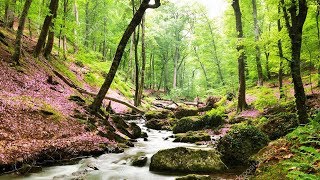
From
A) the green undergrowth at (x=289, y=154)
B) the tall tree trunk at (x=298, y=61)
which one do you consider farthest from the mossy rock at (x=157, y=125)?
the green undergrowth at (x=289, y=154)

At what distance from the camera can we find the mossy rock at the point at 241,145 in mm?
9859

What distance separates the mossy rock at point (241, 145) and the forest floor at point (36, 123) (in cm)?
482

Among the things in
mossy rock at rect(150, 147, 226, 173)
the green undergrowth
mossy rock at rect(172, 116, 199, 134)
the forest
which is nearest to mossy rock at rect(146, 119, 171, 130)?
the forest

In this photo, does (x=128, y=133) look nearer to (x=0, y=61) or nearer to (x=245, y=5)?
(x=0, y=61)

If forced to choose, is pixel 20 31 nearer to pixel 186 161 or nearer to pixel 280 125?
pixel 186 161

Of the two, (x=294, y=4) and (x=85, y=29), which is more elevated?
(x=85, y=29)

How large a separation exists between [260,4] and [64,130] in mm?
30314

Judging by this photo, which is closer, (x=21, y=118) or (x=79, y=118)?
(x=21, y=118)

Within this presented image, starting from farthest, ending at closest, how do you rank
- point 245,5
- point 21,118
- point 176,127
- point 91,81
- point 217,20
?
point 217,20
point 245,5
point 91,81
point 176,127
point 21,118

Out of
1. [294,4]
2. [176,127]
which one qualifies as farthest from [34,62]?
[294,4]

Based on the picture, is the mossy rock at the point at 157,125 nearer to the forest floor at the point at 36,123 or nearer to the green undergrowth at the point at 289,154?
the forest floor at the point at 36,123

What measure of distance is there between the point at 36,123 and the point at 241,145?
757cm

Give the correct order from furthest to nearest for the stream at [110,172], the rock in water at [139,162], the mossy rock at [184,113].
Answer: the mossy rock at [184,113] → the rock in water at [139,162] → the stream at [110,172]

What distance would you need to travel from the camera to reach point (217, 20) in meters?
45.6
